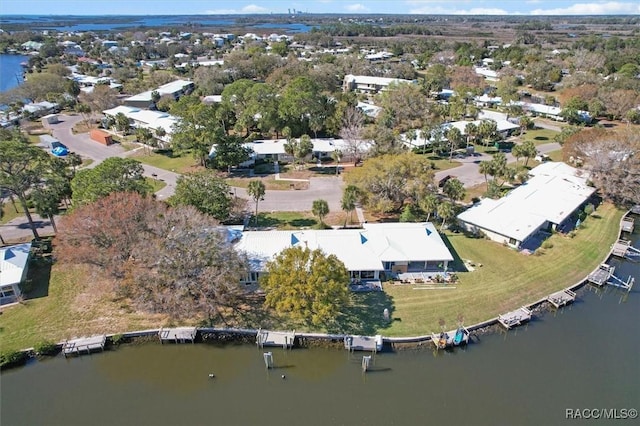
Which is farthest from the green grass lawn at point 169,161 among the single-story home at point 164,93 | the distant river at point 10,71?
the distant river at point 10,71

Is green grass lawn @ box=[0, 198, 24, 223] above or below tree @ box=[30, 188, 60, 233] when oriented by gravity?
below

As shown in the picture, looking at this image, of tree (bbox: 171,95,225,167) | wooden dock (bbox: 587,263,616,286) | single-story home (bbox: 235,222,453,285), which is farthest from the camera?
tree (bbox: 171,95,225,167)

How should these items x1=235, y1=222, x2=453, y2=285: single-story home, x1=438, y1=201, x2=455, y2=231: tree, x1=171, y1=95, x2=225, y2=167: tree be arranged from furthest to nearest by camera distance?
x1=171, y1=95, x2=225, y2=167: tree, x1=438, y1=201, x2=455, y2=231: tree, x1=235, y1=222, x2=453, y2=285: single-story home

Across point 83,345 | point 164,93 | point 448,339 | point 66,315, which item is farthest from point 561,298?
point 164,93

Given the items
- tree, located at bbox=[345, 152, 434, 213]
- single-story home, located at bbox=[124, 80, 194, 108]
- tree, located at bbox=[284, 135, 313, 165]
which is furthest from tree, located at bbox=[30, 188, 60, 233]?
single-story home, located at bbox=[124, 80, 194, 108]

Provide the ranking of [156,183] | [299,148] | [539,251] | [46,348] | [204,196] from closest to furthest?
[46,348] < [539,251] < [204,196] < [156,183] < [299,148]

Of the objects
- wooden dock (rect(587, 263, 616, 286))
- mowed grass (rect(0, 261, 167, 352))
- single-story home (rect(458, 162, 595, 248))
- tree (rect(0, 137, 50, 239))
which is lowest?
mowed grass (rect(0, 261, 167, 352))

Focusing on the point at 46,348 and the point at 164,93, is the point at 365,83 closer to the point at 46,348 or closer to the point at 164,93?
the point at 164,93

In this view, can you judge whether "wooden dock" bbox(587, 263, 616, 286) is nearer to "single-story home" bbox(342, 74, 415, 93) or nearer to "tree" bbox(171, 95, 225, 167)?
"tree" bbox(171, 95, 225, 167)
